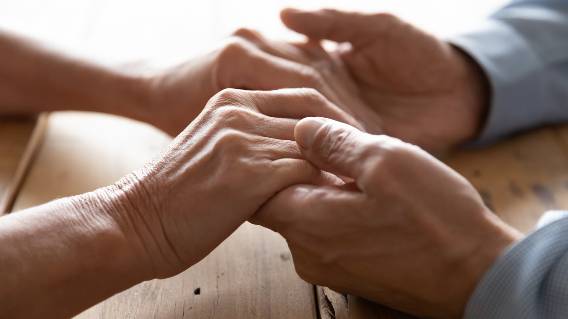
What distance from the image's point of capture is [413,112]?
1151 millimetres

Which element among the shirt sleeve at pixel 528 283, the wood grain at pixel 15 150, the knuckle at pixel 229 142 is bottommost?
the wood grain at pixel 15 150

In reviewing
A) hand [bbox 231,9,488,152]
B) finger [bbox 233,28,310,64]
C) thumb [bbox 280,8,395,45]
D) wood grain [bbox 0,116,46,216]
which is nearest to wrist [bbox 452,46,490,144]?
hand [bbox 231,9,488,152]

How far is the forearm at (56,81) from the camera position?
1132 mm

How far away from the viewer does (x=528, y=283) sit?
0.67m

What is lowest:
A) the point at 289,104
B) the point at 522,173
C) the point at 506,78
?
the point at 522,173

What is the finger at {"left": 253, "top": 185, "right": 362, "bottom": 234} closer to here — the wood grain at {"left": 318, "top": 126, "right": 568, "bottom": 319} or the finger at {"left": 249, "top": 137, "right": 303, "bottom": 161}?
the finger at {"left": 249, "top": 137, "right": 303, "bottom": 161}

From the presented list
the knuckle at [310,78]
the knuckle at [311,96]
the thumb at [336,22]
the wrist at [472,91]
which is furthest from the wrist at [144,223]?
the wrist at [472,91]

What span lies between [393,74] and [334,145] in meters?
0.44

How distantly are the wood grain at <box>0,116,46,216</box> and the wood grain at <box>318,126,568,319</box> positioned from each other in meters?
0.66

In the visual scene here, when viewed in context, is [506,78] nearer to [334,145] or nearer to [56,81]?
[334,145]

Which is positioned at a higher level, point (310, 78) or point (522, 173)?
point (310, 78)

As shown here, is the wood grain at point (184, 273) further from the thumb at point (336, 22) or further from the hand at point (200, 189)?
the thumb at point (336, 22)

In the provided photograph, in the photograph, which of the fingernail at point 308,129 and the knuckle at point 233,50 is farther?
the knuckle at point 233,50

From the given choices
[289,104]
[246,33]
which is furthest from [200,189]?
[246,33]
